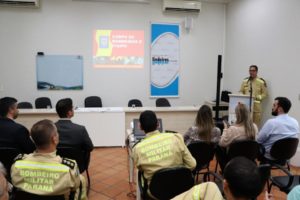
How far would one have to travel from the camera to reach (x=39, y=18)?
585 centimetres

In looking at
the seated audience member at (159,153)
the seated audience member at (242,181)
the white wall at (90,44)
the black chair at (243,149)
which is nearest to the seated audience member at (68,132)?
the seated audience member at (159,153)

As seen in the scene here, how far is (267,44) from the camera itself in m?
4.95

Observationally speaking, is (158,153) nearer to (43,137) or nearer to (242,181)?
(43,137)

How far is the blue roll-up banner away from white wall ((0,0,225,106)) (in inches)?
5.5

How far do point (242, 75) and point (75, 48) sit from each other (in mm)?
3911

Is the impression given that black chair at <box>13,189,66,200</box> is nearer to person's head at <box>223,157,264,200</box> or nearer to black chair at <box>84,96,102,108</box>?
person's head at <box>223,157,264,200</box>

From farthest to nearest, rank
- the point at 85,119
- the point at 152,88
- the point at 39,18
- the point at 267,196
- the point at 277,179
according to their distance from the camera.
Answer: the point at 152,88
the point at 39,18
the point at 85,119
the point at 267,196
the point at 277,179

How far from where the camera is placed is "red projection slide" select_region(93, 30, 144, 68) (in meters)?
6.08

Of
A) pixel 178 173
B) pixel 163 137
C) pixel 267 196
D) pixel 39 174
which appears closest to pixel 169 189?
pixel 178 173

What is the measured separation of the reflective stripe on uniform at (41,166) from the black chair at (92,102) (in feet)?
13.6

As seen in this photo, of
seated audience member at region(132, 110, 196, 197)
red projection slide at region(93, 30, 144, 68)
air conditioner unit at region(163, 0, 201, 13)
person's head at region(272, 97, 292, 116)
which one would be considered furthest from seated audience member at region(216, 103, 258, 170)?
air conditioner unit at region(163, 0, 201, 13)

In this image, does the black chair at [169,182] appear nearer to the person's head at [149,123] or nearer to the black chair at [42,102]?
the person's head at [149,123]

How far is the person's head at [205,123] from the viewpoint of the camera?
9.56 ft

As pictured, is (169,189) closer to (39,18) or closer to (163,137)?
(163,137)
